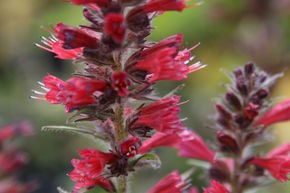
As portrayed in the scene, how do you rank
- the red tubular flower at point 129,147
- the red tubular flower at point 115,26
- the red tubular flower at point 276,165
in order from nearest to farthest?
the red tubular flower at point 115,26
the red tubular flower at point 129,147
the red tubular flower at point 276,165

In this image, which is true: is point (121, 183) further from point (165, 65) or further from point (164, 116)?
point (165, 65)

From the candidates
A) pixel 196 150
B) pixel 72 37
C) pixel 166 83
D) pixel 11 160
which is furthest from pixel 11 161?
pixel 166 83

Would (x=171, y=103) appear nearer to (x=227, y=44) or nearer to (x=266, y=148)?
(x=266, y=148)

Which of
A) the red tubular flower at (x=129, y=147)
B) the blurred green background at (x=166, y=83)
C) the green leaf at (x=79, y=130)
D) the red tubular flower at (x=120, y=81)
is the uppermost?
the blurred green background at (x=166, y=83)

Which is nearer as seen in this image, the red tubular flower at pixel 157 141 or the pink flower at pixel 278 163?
the red tubular flower at pixel 157 141

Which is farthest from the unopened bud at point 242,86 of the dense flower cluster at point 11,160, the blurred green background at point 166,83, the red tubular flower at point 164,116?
the dense flower cluster at point 11,160

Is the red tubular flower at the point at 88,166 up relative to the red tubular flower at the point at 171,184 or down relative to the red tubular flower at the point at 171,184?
up

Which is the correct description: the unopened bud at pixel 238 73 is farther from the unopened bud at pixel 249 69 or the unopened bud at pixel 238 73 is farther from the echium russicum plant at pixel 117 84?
the echium russicum plant at pixel 117 84

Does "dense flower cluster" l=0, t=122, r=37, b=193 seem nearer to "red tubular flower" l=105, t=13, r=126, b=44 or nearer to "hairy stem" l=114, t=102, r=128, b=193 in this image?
"hairy stem" l=114, t=102, r=128, b=193

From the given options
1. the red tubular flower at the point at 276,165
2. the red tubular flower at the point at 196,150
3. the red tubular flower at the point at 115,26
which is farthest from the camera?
the red tubular flower at the point at 196,150
